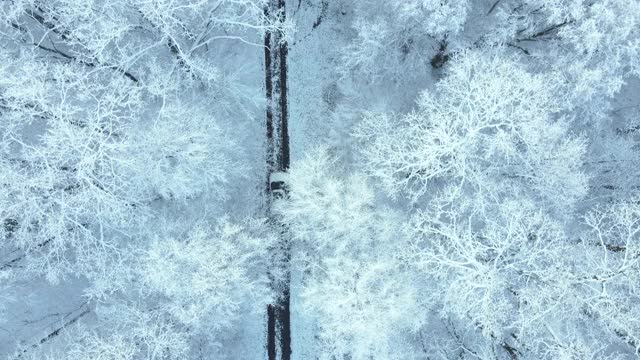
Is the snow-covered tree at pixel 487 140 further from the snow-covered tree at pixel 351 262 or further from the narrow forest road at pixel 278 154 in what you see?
the narrow forest road at pixel 278 154

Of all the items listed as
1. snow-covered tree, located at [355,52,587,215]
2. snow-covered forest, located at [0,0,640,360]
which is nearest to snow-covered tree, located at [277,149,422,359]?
snow-covered forest, located at [0,0,640,360]

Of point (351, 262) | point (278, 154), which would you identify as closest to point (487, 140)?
point (351, 262)

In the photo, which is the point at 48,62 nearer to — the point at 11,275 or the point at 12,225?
the point at 12,225

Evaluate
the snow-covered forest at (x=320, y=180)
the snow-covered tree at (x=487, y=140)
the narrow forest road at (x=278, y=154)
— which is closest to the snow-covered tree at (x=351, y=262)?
the snow-covered forest at (x=320, y=180)

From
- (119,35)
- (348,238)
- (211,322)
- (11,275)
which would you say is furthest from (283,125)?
(11,275)

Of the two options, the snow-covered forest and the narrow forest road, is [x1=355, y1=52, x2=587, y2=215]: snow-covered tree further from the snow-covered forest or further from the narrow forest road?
the narrow forest road

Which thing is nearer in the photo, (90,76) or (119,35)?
(119,35)
